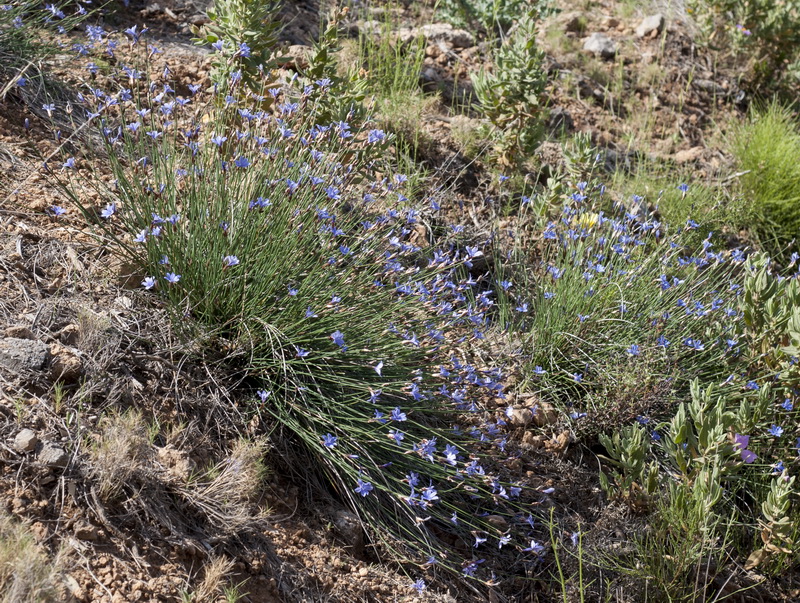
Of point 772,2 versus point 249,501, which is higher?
point 772,2

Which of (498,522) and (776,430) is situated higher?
(776,430)

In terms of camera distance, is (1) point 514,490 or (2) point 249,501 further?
(1) point 514,490

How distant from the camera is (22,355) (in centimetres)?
251

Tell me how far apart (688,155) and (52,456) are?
438 cm

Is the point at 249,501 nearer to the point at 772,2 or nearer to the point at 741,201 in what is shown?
the point at 741,201

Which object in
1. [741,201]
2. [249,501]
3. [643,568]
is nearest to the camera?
[249,501]

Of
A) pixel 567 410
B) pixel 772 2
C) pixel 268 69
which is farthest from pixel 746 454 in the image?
Result: pixel 772 2

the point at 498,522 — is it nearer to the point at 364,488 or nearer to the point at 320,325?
the point at 364,488

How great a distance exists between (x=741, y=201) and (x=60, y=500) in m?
4.06

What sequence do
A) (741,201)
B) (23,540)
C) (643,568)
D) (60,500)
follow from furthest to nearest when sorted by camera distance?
(741,201) → (643,568) → (60,500) → (23,540)

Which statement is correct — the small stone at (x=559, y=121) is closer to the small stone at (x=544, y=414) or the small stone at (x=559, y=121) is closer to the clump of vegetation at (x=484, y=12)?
the clump of vegetation at (x=484, y=12)

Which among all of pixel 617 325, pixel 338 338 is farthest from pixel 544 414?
pixel 338 338

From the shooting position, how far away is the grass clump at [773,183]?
4723 millimetres

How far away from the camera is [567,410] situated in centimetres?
A: 354
